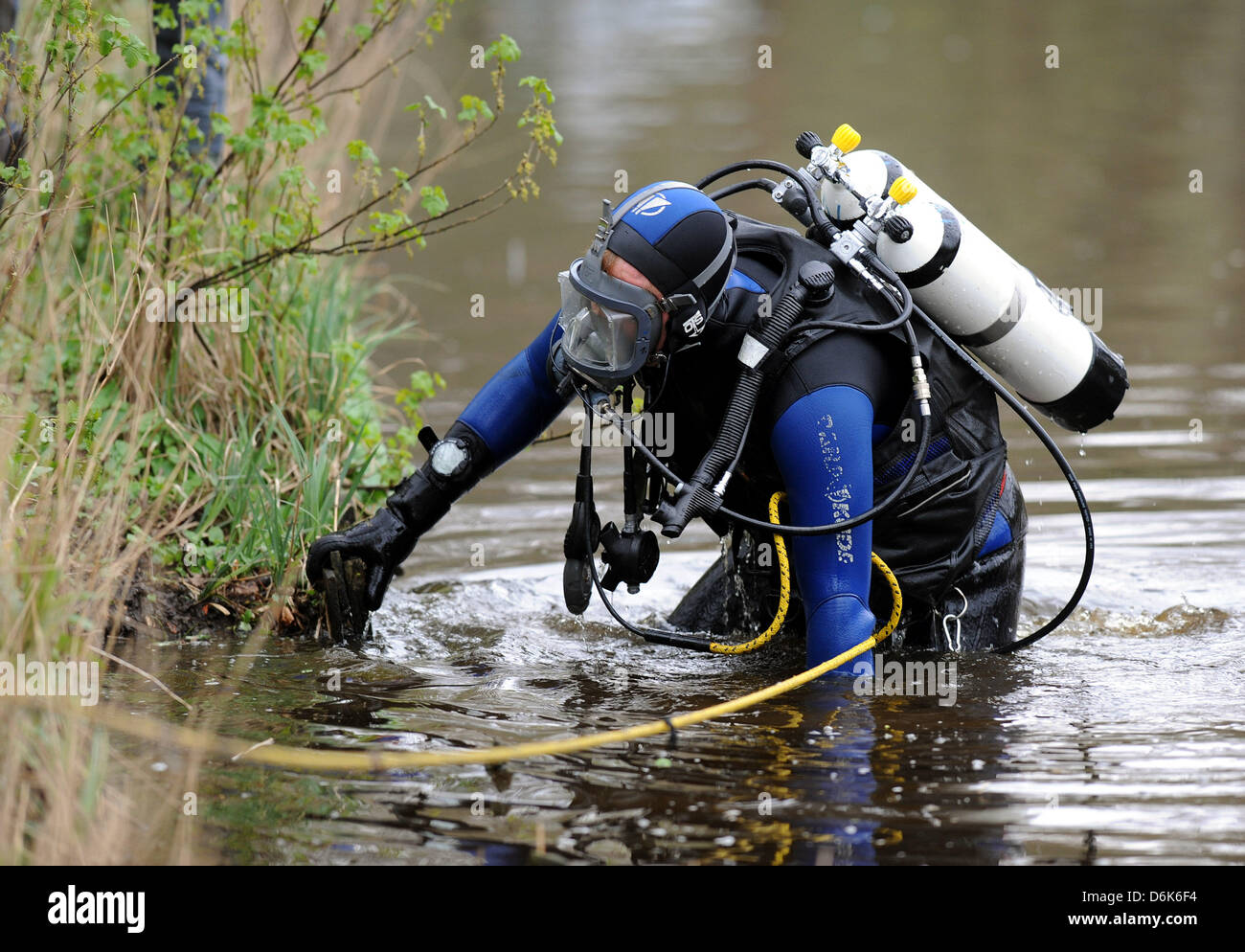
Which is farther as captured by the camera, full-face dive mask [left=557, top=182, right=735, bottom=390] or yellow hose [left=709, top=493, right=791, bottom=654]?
yellow hose [left=709, top=493, right=791, bottom=654]

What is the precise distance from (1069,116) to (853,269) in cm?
1041

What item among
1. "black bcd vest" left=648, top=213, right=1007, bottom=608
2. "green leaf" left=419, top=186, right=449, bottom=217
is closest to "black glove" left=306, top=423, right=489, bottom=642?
"black bcd vest" left=648, top=213, right=1007, bottom=608

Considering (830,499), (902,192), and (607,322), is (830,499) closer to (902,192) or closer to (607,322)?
(607,322)

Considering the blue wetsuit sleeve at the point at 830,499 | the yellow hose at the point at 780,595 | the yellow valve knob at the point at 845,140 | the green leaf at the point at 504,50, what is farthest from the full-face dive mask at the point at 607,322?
the green leaf at the point at 504,50

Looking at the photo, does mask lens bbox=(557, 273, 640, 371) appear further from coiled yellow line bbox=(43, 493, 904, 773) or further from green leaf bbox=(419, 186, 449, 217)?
green leaf bbox=(419, 186, 449, 217)

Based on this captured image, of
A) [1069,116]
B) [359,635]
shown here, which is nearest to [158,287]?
[359,635]

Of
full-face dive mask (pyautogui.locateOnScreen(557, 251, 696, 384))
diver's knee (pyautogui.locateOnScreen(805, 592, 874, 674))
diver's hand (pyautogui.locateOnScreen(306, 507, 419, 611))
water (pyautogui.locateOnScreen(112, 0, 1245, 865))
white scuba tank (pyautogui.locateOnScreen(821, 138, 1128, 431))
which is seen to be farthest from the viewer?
diver's hand (pyautogui.locateOnScreen(306, 507, 419, 611))

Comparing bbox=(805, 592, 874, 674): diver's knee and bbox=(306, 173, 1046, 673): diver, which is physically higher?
bbox=(306, 173, 1046, 673): diver

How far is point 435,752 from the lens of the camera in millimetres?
3246

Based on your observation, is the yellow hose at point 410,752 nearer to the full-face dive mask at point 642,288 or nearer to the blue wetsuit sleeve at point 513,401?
the full-face dive mask at point 642,288

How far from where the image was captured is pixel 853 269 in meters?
3.40

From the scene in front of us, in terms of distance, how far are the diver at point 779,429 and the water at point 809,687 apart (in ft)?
0.70

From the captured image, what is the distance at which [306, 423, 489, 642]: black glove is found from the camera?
3.81 meters
